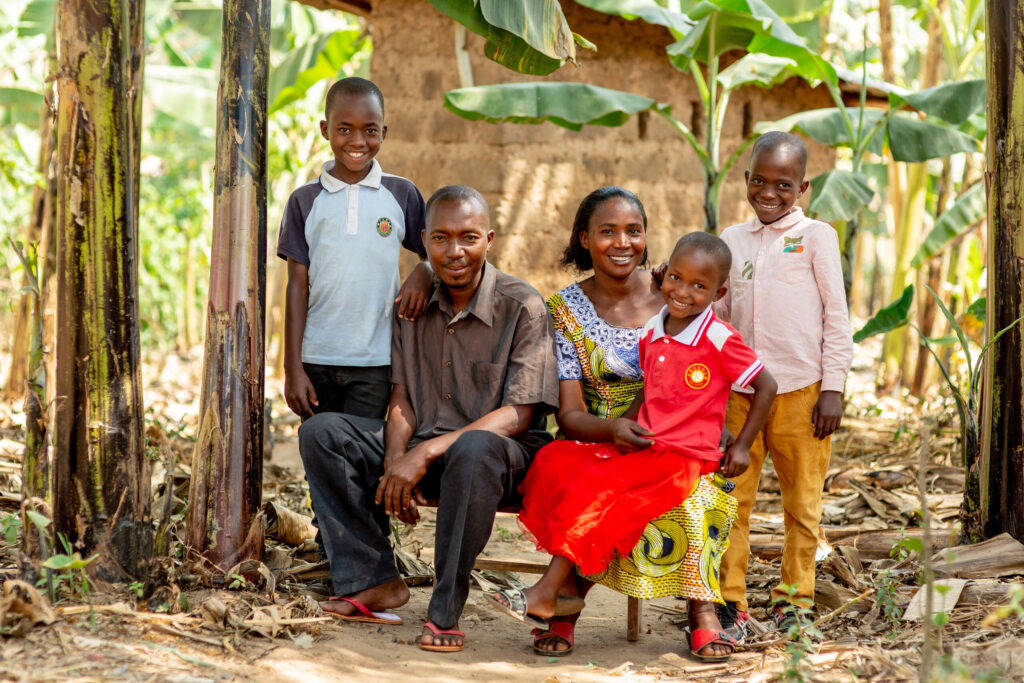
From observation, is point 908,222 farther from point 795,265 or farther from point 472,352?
point 472,352

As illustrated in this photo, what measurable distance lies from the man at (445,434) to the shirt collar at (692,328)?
1.23ft

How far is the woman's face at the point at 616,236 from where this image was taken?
322 cm

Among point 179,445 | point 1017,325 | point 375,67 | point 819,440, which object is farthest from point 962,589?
point 375,67

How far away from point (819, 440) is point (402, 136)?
3704mm

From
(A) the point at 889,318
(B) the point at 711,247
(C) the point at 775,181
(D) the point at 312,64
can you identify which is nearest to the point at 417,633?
(B) the point at 711,247

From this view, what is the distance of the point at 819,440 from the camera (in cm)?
328

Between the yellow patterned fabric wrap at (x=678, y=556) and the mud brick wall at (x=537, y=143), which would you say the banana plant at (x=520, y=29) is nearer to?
the yellow patterned fabric wrap at (x=678, y=556)

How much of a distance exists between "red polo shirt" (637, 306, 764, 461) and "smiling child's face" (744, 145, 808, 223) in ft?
1.57

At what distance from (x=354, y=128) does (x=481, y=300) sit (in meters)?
0.76

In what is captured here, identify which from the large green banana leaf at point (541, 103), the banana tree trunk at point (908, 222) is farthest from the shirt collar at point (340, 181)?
the banana tree trunk at point (908, 222)

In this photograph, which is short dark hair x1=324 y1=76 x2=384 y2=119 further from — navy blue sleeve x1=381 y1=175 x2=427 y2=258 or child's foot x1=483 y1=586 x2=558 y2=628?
child's foot x1=483 y1=586 x2=558 y2=628

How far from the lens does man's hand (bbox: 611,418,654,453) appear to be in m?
3.00

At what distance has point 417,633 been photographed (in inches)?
125

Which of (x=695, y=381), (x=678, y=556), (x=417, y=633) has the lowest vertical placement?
(x=417, y=633)
